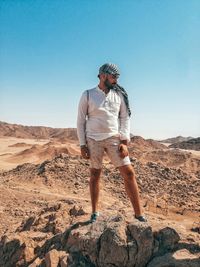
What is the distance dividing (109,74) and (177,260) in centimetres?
201

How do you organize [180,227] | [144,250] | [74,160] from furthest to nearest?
1. [74,160]
2. [180,227]
3. [144,250]

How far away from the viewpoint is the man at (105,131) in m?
4.32

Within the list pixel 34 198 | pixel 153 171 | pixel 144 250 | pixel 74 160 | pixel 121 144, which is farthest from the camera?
pixel 74 160

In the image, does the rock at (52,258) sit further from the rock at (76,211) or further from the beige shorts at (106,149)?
the rock at (76,211)

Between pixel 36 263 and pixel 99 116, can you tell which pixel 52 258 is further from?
pixel 99 116

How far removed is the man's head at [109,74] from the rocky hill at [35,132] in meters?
52.5

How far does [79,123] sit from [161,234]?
146 cm

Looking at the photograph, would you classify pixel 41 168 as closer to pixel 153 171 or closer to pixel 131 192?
pixel 153 171

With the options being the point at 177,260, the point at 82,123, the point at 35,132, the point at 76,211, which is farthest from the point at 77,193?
the point at 35,132

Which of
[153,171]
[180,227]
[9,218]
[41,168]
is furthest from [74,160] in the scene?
[180,227]

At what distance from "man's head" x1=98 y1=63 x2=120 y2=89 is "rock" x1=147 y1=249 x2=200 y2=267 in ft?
6.05

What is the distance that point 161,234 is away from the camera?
421 cm

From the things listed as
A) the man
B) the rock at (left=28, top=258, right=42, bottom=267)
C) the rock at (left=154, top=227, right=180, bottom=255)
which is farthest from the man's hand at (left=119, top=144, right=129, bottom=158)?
the rock at (left=28, top=258, right=42, bottom=267)

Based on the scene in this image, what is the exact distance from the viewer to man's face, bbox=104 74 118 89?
4379mm
